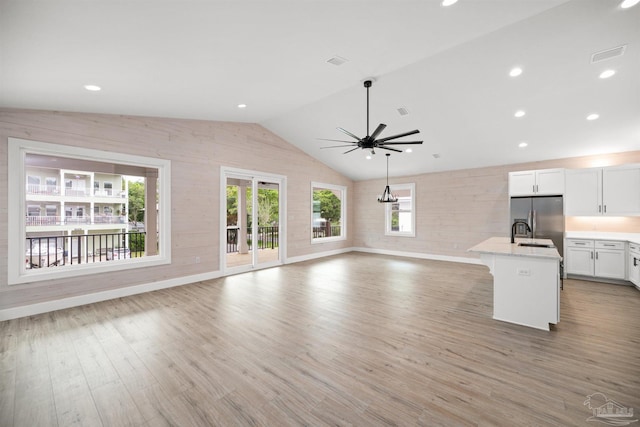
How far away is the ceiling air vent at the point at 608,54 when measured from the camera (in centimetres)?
306

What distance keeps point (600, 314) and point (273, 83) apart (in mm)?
5362

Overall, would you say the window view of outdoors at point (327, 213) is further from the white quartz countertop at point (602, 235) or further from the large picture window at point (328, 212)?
the white quartz countertop at point (602, 235)

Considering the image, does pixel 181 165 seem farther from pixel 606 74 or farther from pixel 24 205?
pixel 606 74

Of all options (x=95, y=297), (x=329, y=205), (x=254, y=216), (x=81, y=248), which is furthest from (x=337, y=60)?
(x=329, y=205)

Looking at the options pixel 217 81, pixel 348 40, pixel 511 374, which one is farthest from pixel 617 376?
pixel 217 81

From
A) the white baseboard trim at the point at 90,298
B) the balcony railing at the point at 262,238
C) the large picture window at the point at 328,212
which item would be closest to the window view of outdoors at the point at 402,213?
the large picture window at the point at 328,212

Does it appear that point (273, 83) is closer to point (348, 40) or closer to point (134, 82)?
point (348, 40)

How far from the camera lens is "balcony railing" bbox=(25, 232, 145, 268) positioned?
3.72 meters

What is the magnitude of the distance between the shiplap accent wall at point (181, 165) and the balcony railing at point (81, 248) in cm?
34

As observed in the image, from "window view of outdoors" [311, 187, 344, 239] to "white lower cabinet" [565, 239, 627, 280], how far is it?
5.83m

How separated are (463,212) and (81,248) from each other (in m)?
8.26

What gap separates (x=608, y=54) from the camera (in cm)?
315

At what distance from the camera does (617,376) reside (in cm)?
212

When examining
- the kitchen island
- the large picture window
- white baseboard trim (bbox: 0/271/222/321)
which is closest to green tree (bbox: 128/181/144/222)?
white baseboard trim (bbox: 0/271/222/321)
